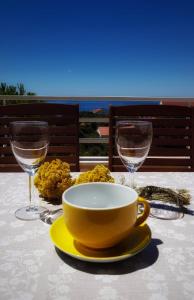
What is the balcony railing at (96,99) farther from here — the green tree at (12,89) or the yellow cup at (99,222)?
the yellow cup at (99,222)

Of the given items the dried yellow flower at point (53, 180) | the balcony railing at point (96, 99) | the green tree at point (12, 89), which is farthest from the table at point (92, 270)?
the green tree at point (12, 89)

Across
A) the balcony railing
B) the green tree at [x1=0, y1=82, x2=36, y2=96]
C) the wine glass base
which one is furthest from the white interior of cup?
the green tree at [x1=0, y1=82, x2=36, y2=96]

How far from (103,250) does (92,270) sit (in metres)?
0.05

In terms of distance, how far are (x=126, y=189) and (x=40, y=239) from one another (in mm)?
176

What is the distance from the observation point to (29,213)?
0.62 m

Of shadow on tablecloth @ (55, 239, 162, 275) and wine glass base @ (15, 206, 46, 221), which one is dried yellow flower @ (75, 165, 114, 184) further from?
shadow on tablecloth @ (55, 239, 162, 275)

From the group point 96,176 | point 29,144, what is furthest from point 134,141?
point 29,144

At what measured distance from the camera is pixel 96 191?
523 millimetres

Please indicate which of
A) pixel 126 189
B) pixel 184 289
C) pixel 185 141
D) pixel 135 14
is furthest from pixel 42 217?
pixel 135 14

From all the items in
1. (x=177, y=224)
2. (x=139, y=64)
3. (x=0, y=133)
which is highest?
(x=139, y=64)

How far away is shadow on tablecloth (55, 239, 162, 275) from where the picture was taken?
1.30ft

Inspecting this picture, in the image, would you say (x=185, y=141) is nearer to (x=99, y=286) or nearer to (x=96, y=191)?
(x=96, y=191)

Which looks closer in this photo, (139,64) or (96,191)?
(96,191)

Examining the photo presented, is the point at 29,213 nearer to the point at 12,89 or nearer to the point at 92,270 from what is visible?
the point at 92,270
